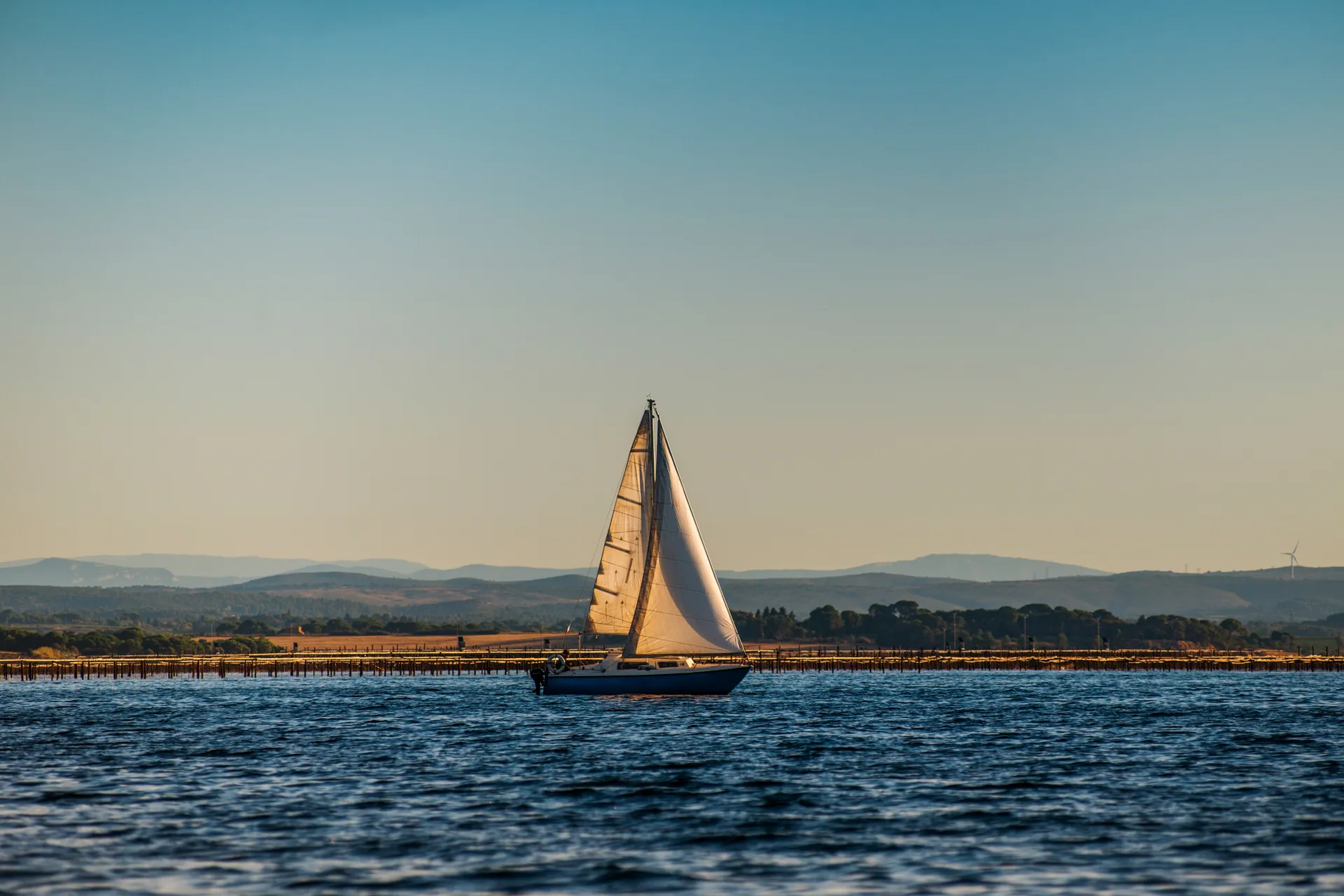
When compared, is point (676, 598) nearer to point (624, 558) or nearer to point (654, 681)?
point (624, 558)

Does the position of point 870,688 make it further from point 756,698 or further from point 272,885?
point 272,885

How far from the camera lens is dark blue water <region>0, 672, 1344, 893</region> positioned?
3462 centimetres

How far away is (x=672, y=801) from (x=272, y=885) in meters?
16.7

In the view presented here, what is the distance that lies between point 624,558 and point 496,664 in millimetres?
83408

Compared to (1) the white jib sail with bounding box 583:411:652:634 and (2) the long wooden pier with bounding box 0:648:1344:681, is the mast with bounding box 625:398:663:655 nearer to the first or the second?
(1) the white jib sail with bounding box 583:411:652:634

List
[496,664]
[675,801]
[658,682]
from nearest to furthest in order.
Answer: [675,801] → [658,682] → [496,664]

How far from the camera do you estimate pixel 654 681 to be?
89.2 m

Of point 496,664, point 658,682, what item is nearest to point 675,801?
point 658,682

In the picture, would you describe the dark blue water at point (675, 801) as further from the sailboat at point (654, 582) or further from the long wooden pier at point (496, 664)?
the long wooden pier at point (496, 664)

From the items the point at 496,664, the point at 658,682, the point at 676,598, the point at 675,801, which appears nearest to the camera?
the point at 675,801

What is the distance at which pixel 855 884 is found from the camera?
33.3 m

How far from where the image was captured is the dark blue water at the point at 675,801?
1363 inches

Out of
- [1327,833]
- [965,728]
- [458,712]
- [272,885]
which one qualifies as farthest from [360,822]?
[458,712]

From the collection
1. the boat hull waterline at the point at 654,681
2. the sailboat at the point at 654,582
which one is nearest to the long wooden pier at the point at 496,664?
the boat hull waterline at the point at 654,681
